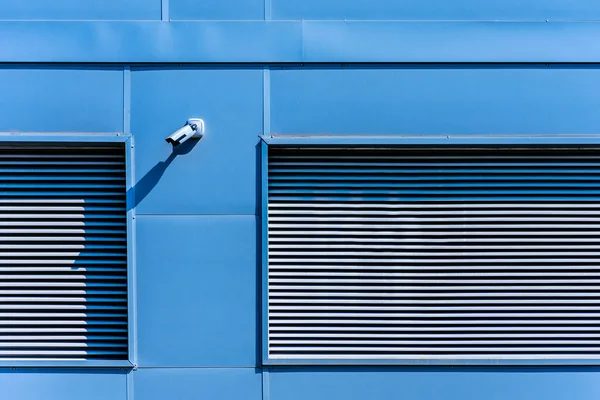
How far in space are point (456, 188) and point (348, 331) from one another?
1577mm

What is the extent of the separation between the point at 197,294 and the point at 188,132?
137 cm

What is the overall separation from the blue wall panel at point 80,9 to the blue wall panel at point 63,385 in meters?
3.04

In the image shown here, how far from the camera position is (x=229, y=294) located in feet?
12.9

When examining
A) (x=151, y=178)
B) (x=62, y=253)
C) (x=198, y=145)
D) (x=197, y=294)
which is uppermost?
(x=198, y=145)

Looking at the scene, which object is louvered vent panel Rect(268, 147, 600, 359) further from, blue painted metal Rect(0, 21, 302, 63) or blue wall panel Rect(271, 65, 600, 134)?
blue painted metal Rect(0, 21, 302, 63)

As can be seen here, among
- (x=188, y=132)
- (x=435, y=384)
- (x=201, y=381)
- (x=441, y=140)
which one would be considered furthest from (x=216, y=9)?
(x=435, y=384)

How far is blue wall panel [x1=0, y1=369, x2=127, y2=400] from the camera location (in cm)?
394

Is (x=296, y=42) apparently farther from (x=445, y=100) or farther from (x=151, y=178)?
(x=151, y=178)

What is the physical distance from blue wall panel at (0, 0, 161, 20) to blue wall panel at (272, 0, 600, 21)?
3.67 feet

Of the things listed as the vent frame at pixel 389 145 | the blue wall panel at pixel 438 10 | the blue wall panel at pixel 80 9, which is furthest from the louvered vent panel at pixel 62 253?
the blue wall panel at pixel 438 10

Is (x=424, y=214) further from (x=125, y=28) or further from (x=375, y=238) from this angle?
(x=125, y=28)

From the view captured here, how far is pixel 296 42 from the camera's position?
3947mm

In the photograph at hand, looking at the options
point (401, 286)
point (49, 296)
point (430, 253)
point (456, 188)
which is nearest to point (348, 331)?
point (401, 286)

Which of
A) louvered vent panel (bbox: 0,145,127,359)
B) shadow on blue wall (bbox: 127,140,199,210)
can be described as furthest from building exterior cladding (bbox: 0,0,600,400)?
louvered vent panel (bbox: 0,145,127,359)
